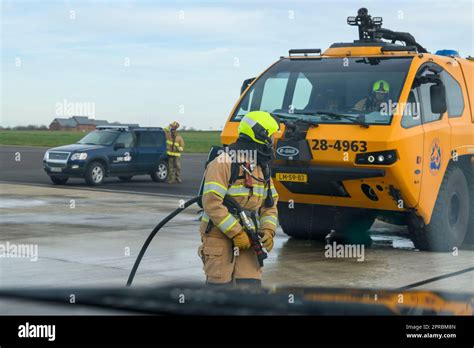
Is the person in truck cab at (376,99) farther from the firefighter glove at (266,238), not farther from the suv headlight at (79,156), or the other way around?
the suv headlight at (79,156)

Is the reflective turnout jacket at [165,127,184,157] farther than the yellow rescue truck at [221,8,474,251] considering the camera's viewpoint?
Yes

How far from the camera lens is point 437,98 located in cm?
1070

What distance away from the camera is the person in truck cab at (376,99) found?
34.1ft

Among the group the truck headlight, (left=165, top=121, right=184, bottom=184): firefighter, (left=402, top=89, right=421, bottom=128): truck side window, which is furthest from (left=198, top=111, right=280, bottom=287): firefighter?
(left=165, top=121, right=184, bottom=184): firefighter

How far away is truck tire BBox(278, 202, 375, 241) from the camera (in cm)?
1139

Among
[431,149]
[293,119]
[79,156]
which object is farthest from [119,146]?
[431,149]

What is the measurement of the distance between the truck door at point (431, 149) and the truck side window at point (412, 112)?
9 centimetres

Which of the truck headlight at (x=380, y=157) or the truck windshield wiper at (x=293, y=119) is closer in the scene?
the truck headlight at (x=380, y=157)

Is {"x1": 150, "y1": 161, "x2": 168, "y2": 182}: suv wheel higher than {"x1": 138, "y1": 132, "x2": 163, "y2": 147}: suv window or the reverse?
the reverse

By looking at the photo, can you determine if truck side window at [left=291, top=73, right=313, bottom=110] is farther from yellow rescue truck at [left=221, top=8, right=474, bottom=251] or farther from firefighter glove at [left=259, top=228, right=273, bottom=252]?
firefighter glove at [left=259, top=228, right=273, bottom=252]

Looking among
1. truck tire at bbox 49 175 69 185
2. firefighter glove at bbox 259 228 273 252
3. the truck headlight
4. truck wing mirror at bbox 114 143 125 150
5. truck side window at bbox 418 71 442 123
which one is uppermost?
truck side window at bbox 418 71 442 123

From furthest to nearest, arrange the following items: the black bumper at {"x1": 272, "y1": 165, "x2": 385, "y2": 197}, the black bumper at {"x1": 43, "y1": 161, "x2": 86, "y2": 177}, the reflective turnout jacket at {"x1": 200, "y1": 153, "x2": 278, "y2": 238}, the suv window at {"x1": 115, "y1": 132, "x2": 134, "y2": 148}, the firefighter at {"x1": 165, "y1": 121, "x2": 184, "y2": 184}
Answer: the firefighter at {"x1": 165, "y1": 121, "x2": 184, "y2": 184}
the suv window at {"x1": 115, "y1": 132, "x2": 134, "y2": 148}
the black bumper at {"x1": 43, "y1": 161, "x2": 86, "y2": 177}
the black bumper at {"x1": 272, "y1": 165, "x2": 385, "y2": 197}
the reflective turnout jacket at {"x1": 200, "y1": 153, "x2": 278, "y2": 238}

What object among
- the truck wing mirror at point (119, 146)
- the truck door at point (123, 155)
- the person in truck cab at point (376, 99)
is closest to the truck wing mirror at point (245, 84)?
the person in truck cab at point (376, 99)
